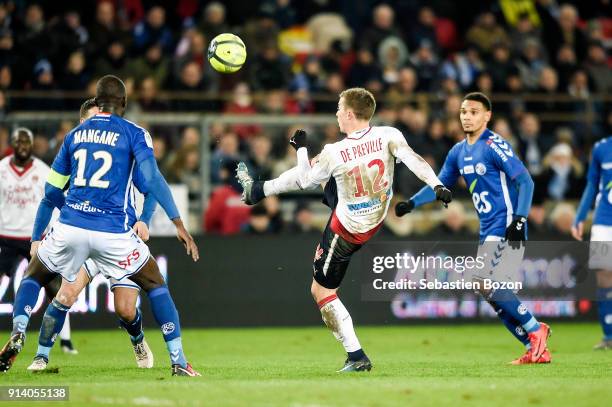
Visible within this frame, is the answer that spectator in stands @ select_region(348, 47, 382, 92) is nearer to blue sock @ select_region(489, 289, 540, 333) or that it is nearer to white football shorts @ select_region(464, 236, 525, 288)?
white football shorts @ select_region(464, 236, 525, 288)

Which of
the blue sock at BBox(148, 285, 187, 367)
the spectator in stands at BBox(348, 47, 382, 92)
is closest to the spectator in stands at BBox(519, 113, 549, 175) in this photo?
the spectator in stands at BBox(348, 47, 382, 92)

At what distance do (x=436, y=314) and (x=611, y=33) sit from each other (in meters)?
10.1

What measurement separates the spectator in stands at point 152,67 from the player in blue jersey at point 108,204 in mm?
9159

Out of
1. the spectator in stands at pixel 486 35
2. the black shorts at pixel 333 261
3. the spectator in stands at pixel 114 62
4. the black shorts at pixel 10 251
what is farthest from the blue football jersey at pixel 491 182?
the spectator in stands at pixel 486 35

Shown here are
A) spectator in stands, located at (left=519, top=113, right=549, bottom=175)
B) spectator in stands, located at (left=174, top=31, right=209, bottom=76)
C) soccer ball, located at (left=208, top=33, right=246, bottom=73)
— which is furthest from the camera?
spectator in stands, located at (left=519, top=113, right=549, bottom=175)

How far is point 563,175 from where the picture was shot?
1891 cm

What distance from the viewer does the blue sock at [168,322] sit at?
9664 millimetres

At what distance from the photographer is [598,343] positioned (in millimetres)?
14000

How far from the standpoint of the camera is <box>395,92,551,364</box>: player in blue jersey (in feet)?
35.6

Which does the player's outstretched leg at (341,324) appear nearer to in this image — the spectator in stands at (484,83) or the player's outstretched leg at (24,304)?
the player's outstretched leg at (24,304)

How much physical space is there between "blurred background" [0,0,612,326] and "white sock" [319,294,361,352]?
642 cm

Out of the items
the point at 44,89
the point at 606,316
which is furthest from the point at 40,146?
the point at 606,316

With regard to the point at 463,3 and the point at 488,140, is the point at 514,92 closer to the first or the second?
the point at 463,3

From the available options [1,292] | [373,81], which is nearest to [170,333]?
[1,292]
